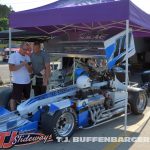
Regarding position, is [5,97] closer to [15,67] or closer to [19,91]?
[19,91]

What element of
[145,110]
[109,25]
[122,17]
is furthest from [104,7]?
[145,110]

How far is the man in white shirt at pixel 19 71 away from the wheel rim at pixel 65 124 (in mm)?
1620

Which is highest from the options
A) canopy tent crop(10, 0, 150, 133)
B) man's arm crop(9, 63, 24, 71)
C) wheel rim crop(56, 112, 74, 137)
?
canopy tent crop(10, 0, 150, 133)

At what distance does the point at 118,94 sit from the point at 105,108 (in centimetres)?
60

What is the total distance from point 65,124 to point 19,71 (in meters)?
1.88

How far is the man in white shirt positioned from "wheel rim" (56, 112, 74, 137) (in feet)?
5.32

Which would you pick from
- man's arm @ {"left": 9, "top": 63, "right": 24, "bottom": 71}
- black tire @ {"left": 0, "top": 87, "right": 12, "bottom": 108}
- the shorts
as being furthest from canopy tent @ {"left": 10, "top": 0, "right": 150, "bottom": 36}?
black tire @ {"left": 0, "top": 87, "right": 12, "bottom": 108}

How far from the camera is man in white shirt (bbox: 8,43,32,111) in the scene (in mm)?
7426

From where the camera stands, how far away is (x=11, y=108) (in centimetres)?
748

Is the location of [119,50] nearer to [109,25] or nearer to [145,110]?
[109,25]

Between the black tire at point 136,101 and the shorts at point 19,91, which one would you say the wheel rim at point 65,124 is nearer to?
the shorts at point 19,91

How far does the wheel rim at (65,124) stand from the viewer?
619 centimetres

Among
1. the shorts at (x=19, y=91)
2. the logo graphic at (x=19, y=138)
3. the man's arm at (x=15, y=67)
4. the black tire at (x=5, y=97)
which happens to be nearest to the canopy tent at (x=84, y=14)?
the man's arm at (x=15, y=67)

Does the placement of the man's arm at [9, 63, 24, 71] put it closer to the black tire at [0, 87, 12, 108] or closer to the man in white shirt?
the man in white shirt
